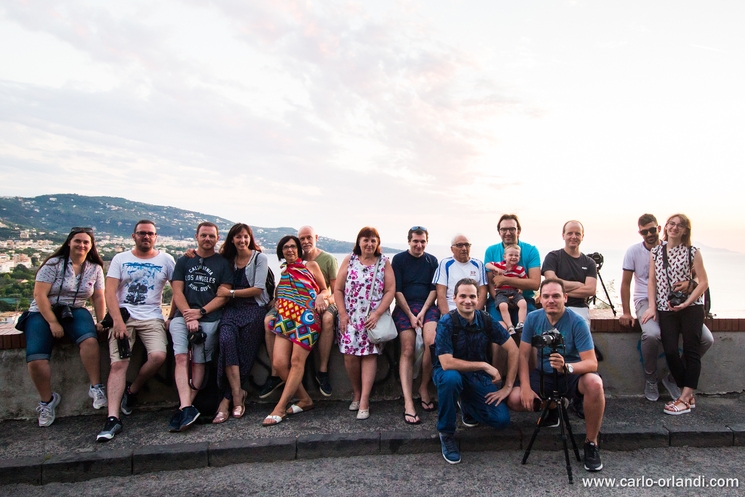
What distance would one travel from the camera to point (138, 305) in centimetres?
443

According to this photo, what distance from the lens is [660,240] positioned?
16.1ft

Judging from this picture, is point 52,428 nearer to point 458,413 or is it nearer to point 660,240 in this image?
point 458,413

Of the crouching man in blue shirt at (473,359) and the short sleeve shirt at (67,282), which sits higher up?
the short sleeve shirt at (67,282)

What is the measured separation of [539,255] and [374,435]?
268cm

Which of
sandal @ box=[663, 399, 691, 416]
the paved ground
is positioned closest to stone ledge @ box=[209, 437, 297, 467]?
the paved ground

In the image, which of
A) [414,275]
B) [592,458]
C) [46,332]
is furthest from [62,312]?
[592,458]

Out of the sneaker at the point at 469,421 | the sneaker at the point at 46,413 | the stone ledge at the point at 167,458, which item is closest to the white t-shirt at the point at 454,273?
the sneaker at the point at 469,421

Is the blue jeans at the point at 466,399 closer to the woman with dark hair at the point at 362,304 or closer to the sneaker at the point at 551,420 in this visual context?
the sneaker at the point at 551,420

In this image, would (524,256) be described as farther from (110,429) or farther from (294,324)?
(110,429)

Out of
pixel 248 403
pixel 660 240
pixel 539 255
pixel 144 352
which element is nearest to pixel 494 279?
pixel 539 255

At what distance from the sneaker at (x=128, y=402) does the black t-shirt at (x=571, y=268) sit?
4628mm

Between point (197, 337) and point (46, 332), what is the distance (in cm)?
146

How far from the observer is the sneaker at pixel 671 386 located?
4.58 m

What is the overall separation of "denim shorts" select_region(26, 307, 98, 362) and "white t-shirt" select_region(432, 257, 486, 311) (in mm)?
3598
